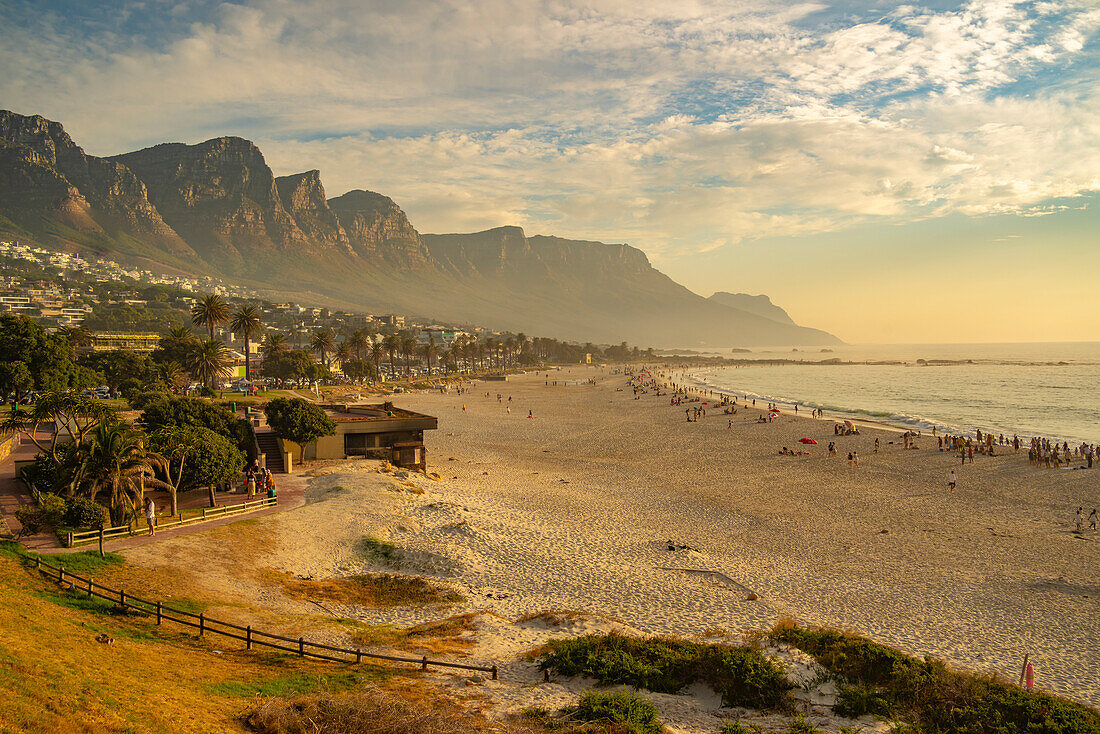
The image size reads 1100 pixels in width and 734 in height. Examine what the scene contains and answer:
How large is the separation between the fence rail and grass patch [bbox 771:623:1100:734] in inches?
325

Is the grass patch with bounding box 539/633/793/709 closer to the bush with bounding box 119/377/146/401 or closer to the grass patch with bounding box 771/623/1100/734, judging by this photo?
the grass patch with bounding box 771/623/1100/734

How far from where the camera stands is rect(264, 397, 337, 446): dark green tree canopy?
109ft

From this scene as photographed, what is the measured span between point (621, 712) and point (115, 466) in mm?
18944

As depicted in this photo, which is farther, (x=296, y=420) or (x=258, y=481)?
(x=296, y=420)

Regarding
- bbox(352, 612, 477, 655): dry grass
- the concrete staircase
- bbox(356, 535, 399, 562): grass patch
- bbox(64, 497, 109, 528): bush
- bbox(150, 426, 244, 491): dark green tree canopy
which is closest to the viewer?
bbox(352, 612, 477, 655): dry grass

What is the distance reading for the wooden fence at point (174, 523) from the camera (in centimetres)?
1863

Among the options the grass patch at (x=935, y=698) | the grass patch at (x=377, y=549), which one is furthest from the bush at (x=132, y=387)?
the grass patch at (x=935, y=698)

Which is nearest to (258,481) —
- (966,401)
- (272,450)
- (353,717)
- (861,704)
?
(272,450)

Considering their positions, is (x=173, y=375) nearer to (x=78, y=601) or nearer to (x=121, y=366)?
(x=121, y=366)

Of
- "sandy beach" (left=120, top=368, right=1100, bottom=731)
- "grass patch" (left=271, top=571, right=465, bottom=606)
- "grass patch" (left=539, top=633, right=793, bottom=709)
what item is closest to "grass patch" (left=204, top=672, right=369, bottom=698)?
"sandy beach" (left=120, top=368, right=1100, bottom=731)

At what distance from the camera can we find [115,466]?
20.0 m

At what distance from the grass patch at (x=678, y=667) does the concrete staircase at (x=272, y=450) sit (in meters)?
24.3

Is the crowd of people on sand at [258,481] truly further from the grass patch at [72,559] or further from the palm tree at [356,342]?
the palm tree at [356,342]

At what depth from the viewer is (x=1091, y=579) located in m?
22.0
